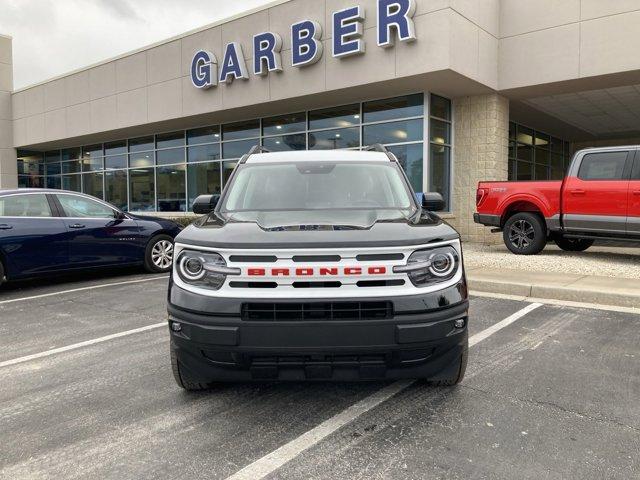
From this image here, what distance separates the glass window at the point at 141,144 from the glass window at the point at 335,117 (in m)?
8.62

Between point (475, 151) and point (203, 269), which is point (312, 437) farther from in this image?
point (475, 151)

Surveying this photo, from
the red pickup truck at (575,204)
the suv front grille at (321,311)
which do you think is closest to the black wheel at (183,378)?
the suv front grille at (321,311)

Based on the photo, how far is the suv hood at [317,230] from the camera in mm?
2895

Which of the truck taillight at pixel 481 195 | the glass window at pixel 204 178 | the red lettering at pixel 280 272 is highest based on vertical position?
the glass window at pixel 204 178

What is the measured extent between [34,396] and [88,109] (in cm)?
1960

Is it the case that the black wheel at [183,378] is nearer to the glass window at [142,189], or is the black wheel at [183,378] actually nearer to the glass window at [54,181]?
the glass window at [142,189]

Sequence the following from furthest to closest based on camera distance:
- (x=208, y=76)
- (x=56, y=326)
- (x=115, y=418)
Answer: (x=208, y=76) < (x=56, y=326) < (x=115, y=418)

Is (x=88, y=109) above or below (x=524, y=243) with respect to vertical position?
above

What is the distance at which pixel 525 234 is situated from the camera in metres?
10.2

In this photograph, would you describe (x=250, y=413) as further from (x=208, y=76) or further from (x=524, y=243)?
(x=208, y=76)

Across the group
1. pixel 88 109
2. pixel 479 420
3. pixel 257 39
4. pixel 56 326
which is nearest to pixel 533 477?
pixel 479 420

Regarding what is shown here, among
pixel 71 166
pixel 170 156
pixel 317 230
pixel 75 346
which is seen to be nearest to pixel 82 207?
pixel 75 346

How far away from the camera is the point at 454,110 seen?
1411 centimetres

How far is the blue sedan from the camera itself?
24.2 feet
